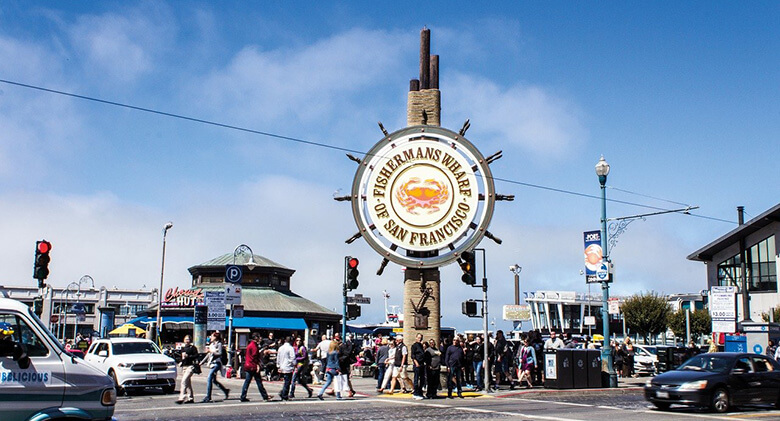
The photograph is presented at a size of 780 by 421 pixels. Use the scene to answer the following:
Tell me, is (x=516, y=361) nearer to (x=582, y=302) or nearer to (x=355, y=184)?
(x=355, y=184)

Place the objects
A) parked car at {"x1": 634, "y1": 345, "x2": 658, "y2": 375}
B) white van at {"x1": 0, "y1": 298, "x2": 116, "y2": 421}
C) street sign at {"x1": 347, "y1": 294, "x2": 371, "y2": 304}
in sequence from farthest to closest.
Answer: parked car at {"x1": 634, "y1": 345, "x2": 658, "y2": 375}
street sign at {"x1": 347, "y1": 294, "x2": 371, "y2": 304}
white van at {"x1": 0, "y1": 298, "x2": 116, "y2": 421}

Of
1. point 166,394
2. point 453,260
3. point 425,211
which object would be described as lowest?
point 166,394

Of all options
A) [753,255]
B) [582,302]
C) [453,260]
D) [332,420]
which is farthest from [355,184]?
[582,302]

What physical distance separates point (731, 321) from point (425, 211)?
11.8m

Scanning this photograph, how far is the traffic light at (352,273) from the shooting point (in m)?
25.8

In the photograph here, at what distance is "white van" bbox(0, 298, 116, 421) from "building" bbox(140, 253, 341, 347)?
44445 mm

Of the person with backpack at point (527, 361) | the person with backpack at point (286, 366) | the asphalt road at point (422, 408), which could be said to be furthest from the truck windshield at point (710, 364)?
the person with backpack at point (286, 366)

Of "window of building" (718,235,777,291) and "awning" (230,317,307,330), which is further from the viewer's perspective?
"window of building" (718,235,777,291)

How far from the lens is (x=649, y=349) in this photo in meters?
38.6

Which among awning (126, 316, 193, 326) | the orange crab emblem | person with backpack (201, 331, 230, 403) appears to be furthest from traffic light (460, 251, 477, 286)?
awning (126, 316, 193, 326)

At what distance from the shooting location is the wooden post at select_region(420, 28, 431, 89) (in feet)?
87.8

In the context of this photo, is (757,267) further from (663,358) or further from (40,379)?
(40,379)

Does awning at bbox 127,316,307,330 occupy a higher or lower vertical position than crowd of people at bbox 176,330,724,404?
higher

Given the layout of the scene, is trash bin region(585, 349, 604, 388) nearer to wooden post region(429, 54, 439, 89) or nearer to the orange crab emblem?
the orange crab emblem
